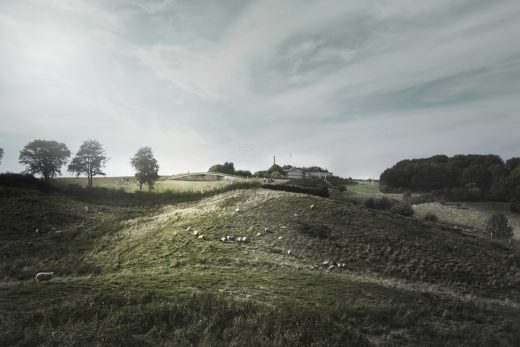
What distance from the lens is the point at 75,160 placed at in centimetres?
6450

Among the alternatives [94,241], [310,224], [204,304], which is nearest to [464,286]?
[310,224]

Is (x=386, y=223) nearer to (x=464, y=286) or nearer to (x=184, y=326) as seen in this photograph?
(x=464, y=286)

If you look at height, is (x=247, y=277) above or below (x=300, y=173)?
below

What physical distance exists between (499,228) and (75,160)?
71647 mm

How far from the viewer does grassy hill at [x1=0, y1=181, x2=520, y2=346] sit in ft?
35.5

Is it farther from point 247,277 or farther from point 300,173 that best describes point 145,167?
point 300,173

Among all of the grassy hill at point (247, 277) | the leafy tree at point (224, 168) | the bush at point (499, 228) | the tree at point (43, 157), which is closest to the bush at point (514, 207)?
the bush at point (499, 228)

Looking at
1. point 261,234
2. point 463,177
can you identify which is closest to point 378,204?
point 261,234

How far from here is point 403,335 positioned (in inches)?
470

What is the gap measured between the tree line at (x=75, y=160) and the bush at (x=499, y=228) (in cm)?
5569

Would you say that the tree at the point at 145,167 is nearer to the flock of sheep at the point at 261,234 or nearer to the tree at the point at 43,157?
the tree at the point at 43,157

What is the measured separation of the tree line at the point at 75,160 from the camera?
61.7 metres

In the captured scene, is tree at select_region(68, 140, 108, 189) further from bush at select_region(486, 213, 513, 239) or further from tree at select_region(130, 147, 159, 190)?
bush at select_region(486, 213, 513, 239)

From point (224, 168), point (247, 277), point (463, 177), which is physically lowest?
point (247, 277)
